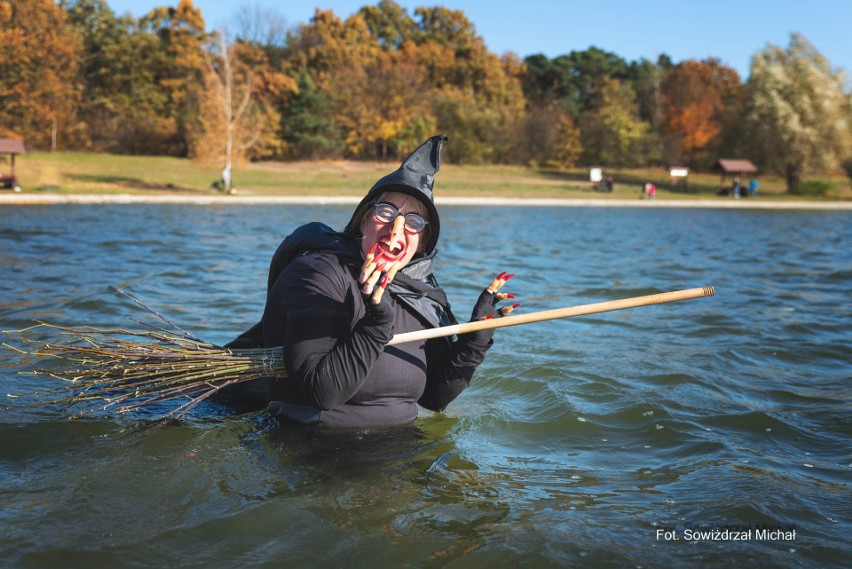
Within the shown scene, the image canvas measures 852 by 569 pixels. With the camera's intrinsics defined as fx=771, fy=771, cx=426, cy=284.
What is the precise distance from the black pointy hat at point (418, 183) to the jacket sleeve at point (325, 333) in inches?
14.2

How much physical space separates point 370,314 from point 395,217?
1.89 feet

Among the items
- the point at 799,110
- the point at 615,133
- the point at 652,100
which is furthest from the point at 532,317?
the point at 652,100

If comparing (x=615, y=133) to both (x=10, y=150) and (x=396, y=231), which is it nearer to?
(x=10, y=150)

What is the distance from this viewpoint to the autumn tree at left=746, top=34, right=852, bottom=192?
4709 centimetres

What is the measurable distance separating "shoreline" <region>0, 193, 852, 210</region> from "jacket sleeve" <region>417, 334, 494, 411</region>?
23.0 m

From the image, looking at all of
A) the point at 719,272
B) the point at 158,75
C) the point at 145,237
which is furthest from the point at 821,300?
the point at 158,75

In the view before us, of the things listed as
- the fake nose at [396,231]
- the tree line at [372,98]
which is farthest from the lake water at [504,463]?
the tree line at [372,98]

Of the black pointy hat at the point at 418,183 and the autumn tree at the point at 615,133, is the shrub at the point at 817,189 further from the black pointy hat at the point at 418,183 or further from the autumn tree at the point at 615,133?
the black pointy hat at the point at 418,183

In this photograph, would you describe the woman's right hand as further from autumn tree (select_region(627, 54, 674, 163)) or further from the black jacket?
autumn tree (select_region(627, 54, 674, 163))

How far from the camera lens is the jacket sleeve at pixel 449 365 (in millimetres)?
4012

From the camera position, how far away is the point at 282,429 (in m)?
4.31

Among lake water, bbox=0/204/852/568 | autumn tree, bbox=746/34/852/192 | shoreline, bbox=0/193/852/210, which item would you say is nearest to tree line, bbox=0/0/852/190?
autumn tree, bbox=746/34/852/192

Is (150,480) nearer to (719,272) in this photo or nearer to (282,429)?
(282,429)

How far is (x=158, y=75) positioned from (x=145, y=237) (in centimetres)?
4736
